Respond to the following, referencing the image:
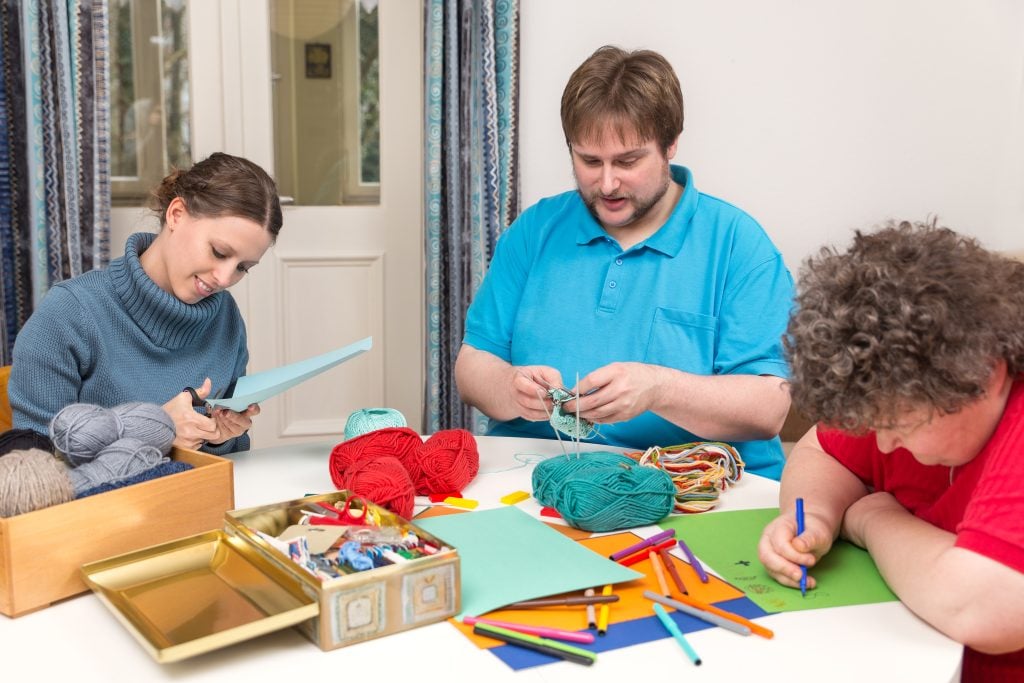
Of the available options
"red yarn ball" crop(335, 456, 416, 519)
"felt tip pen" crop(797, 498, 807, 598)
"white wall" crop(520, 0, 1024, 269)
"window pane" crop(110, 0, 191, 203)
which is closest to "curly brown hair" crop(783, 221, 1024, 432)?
"felt tip pen" crop(797, 498, 807, 598)

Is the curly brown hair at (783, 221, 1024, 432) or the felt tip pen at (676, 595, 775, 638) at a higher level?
the curly brown hair at (783, 221, 1024, 432)

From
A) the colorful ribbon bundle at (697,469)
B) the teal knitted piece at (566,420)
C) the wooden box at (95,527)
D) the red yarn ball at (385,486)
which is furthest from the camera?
the teal knitted piece at (566,420)

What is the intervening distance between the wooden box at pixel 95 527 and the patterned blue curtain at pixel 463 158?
1.90 m

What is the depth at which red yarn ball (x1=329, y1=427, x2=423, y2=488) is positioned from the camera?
1.38 metres

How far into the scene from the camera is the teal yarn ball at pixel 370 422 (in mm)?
1541

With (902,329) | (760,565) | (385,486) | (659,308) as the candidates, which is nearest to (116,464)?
(385,486)

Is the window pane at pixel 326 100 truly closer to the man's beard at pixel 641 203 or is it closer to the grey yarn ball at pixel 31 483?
the man's beard at pixel 641 203

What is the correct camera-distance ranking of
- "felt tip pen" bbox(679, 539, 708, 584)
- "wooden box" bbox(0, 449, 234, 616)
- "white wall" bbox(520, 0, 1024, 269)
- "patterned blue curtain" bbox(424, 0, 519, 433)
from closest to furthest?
"wooden box" bbox(0, 449, 234, 616), "felt tip pen" bbox(679, 539, 708, 584), "patterned blue curtain" bbox(424, 0, 519, 433), "white wall" bbox(520, 0, 1024, 269)

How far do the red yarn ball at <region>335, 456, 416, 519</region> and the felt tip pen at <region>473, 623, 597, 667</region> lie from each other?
0.96ft

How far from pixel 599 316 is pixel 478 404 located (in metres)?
0.29

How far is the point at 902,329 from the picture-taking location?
91cm

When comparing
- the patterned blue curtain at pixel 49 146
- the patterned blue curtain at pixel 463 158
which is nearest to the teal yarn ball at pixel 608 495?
the patterned blue curtain at pixel 463 158

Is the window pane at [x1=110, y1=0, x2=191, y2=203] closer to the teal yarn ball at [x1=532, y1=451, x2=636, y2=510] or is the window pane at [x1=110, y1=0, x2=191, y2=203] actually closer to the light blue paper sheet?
the light blue paper sheet

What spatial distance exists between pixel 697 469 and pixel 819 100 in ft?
7.16
